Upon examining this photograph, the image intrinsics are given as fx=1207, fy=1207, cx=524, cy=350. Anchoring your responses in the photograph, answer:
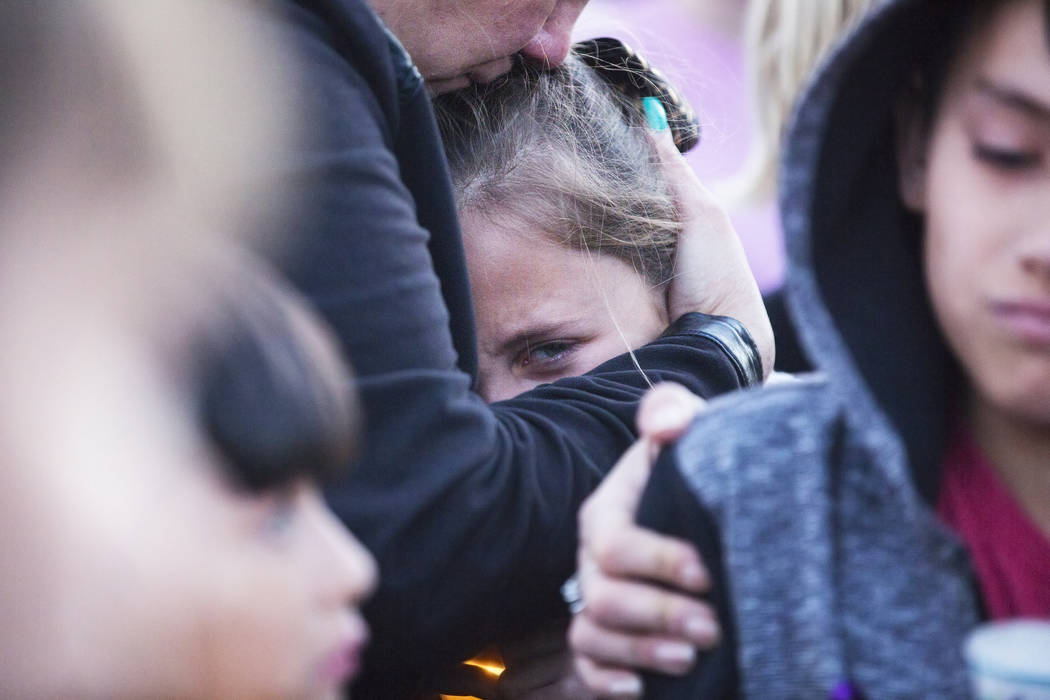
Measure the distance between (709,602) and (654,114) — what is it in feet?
3.47

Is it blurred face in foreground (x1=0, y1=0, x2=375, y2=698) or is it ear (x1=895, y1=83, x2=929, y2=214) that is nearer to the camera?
blurred face in foreground (x1=0, y1=0, x2=375, y2=698)

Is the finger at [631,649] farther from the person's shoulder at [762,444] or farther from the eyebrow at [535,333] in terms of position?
the eyebrow at [535,333]

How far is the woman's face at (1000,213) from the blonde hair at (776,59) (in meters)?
1.41

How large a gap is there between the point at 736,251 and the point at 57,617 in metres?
1.27

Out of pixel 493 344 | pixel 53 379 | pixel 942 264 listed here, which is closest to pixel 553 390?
pixel 493 344

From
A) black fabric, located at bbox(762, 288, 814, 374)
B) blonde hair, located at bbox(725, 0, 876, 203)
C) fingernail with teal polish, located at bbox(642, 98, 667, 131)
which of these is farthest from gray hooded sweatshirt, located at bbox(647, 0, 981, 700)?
blonde hair, located at bbox(725, 0, 876, 203)

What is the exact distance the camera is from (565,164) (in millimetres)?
1823

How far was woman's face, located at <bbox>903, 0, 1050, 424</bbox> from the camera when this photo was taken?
2.98 feet

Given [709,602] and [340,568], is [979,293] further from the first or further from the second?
[340,568]

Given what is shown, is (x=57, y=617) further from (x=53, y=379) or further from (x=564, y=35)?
(x=564, y=35)

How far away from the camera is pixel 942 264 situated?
3.22ft

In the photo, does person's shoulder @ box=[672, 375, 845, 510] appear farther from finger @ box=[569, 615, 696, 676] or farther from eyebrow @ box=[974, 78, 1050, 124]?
eyebrow @ box=[974, 78, 1050, 124]

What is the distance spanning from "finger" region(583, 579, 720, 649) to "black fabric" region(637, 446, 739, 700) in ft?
0.04

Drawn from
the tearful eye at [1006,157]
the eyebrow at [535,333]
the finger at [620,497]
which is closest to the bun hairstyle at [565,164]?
the eyebrow at [535,333]
